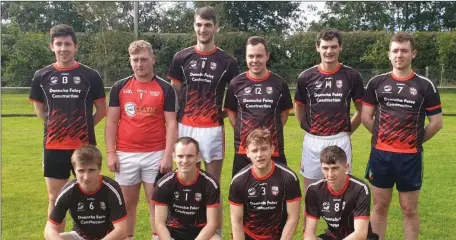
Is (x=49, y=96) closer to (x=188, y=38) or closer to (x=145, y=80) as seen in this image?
(x=145, y=80)

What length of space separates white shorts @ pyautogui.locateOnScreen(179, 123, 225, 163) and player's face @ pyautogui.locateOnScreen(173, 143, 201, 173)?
0.69m

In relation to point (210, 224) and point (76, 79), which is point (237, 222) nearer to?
point (210, 224)

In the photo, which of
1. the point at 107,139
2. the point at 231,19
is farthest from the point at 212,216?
the point at 231,19

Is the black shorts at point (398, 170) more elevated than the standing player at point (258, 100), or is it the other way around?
the standing player at point (258, 100)

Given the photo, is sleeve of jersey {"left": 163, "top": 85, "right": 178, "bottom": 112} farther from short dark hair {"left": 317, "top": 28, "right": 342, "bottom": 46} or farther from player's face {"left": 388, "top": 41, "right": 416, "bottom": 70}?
player's face {"left": 388, "top": 41, "right": 416, "bottom": 70}

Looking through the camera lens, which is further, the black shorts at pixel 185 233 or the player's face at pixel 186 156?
the black shorts at pixel 185 233

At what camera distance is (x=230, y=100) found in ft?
18.6

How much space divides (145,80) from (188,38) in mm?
27738

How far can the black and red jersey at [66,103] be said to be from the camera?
539 centimetres

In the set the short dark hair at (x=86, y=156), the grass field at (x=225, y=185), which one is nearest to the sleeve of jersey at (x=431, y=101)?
the grass field at (x=225, y=185)

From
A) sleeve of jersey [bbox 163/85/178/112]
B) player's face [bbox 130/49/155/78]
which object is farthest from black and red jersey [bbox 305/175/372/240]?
player's face [bbox 130/49/155/78]

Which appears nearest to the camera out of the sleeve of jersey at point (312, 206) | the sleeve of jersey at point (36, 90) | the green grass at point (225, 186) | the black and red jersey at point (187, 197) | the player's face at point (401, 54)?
the sleeve of jersey at point (312, 206)

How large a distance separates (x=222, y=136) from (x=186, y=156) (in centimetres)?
95

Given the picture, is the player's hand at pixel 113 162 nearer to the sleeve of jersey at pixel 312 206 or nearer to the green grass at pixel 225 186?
the green grass at pixel 225 186
